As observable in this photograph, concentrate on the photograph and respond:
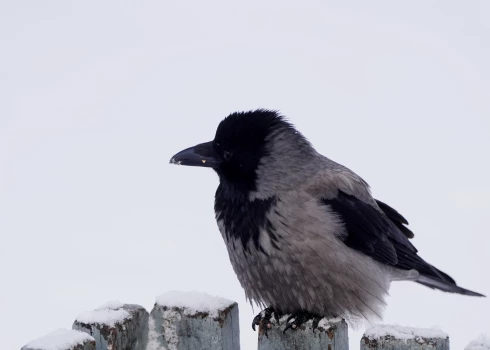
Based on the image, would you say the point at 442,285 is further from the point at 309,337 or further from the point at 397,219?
the point at 309,337

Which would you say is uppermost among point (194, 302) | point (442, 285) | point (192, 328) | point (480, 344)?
point (442, 285)

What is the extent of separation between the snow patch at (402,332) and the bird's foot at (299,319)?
0.44m

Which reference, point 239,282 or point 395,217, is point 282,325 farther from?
point 395,217

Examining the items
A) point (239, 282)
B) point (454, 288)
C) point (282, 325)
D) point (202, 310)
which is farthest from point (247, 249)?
point (454, 288)

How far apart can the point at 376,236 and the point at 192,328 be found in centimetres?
201

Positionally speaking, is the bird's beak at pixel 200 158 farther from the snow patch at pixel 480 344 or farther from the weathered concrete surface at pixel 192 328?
the snow patch at pixel 480 344

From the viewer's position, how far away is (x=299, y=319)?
12.6 feet

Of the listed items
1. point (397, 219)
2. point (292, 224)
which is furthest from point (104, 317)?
point (397, 219)

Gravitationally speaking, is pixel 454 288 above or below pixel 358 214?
below

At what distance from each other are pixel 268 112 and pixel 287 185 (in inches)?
21.9

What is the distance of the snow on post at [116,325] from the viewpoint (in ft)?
9.73

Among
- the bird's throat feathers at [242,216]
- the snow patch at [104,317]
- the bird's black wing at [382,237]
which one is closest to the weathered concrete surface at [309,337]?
the snow patch at [104,317]

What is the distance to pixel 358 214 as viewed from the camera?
4.68 m

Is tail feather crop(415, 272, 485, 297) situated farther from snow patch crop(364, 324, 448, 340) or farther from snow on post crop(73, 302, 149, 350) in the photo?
snow on post crop(73, 302, 149, 350)
